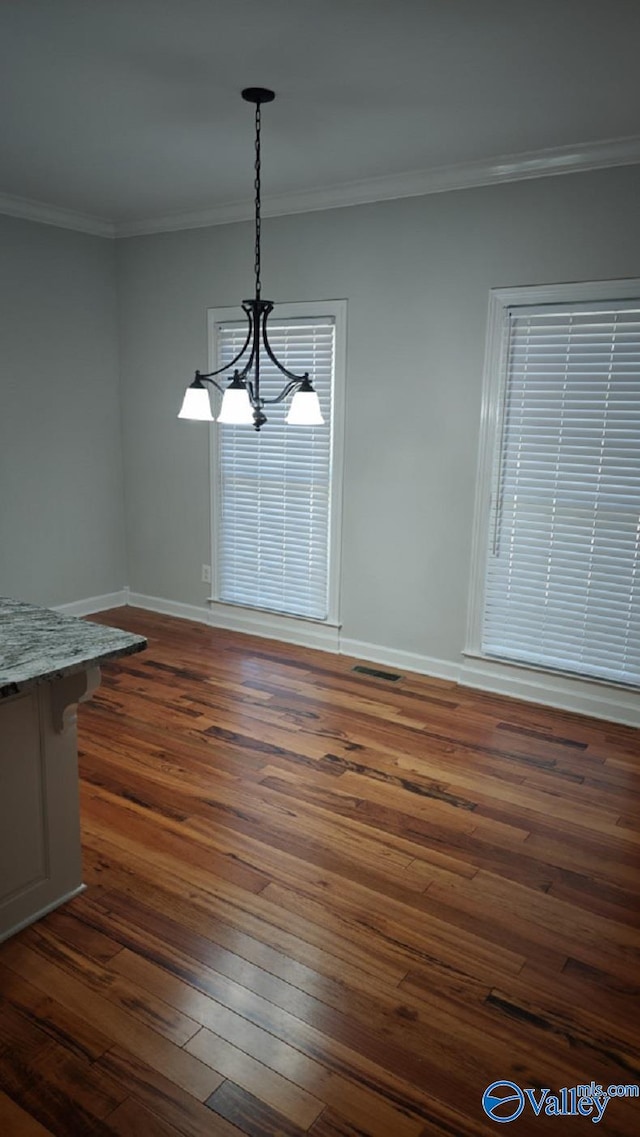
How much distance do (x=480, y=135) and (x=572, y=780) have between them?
287cm

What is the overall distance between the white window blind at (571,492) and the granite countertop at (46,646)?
2.37 m

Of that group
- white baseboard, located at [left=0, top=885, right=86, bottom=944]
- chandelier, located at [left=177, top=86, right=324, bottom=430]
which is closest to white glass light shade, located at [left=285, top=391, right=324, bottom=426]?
chandelier, located at [left=177, top=86, right=324, bottom=430]

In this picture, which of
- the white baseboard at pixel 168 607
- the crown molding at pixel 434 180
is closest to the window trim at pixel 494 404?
the crown molding at pixel 434 180

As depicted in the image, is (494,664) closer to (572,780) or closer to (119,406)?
(572,780)

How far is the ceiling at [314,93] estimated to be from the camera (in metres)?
2.24

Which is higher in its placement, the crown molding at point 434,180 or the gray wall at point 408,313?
the crown molding at point 434,180

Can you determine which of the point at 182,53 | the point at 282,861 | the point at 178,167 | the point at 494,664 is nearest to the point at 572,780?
the point at 494,664

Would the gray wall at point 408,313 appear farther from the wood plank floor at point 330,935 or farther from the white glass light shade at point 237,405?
the white glass light shade at point 237,405

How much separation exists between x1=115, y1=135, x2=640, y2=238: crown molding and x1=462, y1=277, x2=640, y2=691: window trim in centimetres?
53

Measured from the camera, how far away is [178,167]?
148 inches

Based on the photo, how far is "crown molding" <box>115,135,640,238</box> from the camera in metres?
3.30

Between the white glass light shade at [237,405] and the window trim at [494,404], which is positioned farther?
the window trim at [494,404]

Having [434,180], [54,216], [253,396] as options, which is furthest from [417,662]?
[54,216]

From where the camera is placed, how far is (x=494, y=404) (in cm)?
383
